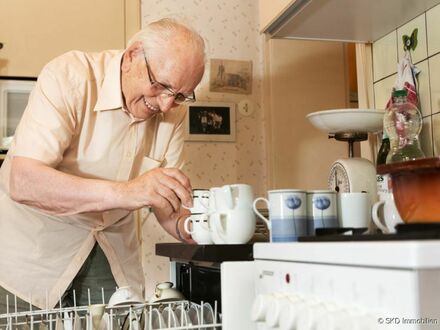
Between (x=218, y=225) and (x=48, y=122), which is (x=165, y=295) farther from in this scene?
(x=48, y=122)

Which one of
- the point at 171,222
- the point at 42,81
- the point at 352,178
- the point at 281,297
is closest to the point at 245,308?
the point at 281,297

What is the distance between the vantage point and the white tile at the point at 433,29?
1.35 meters

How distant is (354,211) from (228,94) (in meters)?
1.60

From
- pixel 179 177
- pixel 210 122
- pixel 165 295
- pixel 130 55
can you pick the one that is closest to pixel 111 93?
pixel 130 55

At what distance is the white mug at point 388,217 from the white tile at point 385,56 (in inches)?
32.2

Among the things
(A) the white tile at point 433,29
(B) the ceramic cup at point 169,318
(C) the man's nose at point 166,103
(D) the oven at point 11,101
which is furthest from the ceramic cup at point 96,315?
(D) the oven at point 11,101

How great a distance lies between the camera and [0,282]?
138 centimetres

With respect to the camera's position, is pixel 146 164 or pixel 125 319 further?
pixel 146 164

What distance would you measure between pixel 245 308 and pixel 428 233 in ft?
1.30

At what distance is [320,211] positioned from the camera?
0.87 metres

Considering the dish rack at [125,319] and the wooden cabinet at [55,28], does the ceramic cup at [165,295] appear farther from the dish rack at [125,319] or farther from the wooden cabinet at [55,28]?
the wooden cabinet at [55,28]

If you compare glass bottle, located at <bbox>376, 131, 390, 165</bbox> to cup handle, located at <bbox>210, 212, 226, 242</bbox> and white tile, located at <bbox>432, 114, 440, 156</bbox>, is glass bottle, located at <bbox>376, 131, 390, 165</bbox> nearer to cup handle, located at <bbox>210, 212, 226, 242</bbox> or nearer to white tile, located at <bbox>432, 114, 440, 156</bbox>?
white tile, located at <bbox>432, 114, 440, 156</bbox>

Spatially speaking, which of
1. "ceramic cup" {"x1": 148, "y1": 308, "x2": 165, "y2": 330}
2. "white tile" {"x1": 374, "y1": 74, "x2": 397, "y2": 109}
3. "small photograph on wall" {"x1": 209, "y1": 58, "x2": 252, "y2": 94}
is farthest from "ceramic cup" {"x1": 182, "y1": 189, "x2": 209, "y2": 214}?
"small photograph on wall" {"x1": 209, "y1": 58, "x2": 252, "y2": 94}

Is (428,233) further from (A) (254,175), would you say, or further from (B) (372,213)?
(A) (254,175)
